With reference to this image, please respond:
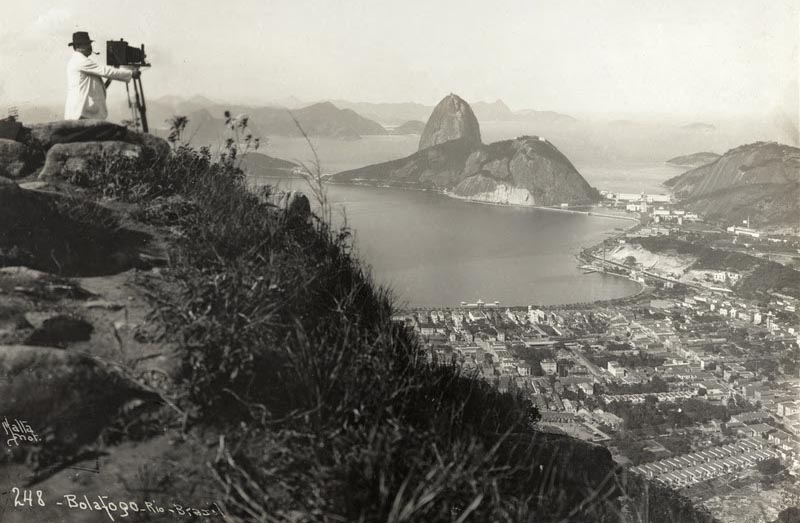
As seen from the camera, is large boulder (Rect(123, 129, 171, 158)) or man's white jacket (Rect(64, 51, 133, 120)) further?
man's white jacket (Rect(64, 51, 133, 120))

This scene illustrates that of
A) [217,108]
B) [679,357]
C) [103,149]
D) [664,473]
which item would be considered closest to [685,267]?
[679,357]

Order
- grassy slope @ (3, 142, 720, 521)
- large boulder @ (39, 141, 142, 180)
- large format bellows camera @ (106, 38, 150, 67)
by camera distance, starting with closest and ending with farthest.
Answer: grassy slope @ (3, 142, 720, 521), large boulder @ (39, 141, 142, 180), large format bellows camera @ (106, 38, 150, 67)

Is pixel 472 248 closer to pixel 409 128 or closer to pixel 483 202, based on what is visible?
pixel 483 202

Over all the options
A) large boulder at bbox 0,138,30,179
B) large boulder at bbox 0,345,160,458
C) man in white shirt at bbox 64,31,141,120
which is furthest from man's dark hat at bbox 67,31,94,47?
large boulder at bbox 0,345,160,458

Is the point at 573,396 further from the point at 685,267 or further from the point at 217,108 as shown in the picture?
the point at 685,267

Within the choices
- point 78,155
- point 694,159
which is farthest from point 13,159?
point 694,159
